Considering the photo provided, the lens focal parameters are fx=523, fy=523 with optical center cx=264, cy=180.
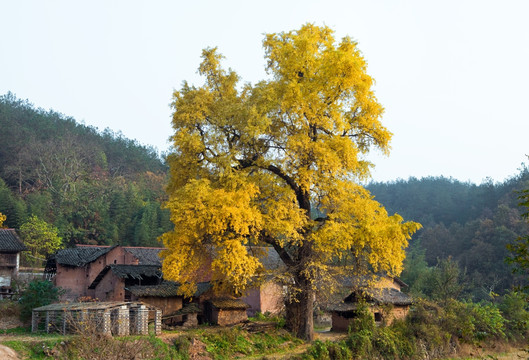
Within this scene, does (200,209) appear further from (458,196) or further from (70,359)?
(458,196)

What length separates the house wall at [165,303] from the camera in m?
25.8

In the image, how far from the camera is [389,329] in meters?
22.8

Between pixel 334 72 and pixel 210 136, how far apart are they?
5.70 metres

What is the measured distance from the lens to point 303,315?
73.2 ft

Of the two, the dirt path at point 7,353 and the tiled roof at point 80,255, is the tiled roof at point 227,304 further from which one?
the dirt path at point 7,353

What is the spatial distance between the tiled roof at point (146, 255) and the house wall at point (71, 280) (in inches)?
146

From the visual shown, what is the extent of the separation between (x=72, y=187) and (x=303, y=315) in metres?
44.0

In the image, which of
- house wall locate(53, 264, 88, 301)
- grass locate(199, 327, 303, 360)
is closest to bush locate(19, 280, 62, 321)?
grass locate(199, 327, 303, 360)

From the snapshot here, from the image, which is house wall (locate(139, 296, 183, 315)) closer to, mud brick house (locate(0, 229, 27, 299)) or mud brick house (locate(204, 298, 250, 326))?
mud brick house (locate(204, 298, 250, 326))

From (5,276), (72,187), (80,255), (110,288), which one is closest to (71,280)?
(80,255)

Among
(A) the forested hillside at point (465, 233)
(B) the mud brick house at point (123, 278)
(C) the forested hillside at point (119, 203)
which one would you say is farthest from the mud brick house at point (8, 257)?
(A) the forested hillside at point (465, 233)

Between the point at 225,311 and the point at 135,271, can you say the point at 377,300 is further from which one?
the point at 135,271

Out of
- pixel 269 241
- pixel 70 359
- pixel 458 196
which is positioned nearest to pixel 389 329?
pixel 269 241

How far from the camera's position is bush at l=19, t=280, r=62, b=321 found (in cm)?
2277
